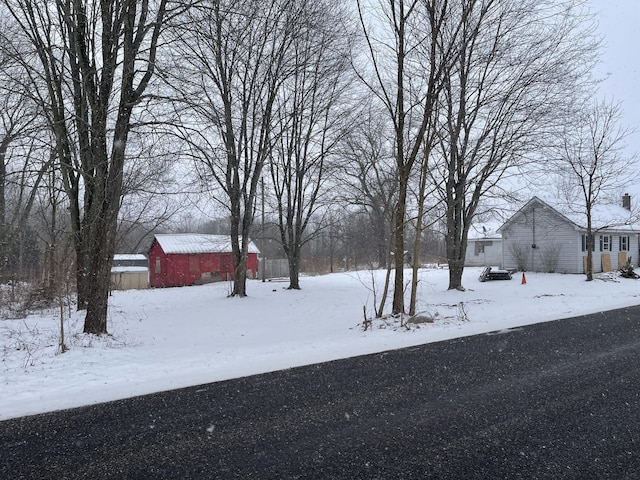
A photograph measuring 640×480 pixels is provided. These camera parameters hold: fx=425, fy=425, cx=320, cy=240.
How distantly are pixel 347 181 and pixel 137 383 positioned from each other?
17.3m

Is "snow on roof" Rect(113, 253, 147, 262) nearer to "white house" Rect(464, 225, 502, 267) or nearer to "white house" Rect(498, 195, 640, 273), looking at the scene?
"white house" Rect(498, 195, 640, 273)

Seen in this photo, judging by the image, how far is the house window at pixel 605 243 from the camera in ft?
89.6

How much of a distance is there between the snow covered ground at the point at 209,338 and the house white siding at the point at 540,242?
8.55 metres

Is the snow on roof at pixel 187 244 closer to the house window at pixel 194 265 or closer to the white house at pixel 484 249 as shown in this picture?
the house window at pixel 194 265

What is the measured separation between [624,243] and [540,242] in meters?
7.20

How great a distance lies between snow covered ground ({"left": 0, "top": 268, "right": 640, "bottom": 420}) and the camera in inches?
208

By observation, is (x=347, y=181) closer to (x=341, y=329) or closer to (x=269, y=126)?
(x=269, y=126)

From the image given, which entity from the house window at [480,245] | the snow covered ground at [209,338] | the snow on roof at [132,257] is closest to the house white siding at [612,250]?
the snow covered ground at [209,338]

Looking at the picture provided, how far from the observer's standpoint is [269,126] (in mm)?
16578

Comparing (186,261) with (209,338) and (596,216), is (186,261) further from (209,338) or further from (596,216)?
(596,216)

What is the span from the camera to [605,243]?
27.6 metres

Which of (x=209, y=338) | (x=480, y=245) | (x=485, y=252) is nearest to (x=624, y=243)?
(x=485, y=252)

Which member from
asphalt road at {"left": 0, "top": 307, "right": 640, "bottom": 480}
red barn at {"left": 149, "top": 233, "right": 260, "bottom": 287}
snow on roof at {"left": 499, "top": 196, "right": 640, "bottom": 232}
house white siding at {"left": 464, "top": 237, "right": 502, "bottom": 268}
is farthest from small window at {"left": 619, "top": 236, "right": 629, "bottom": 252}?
asphalt road at {"left": 0, "top": 307, "right": 640, "bottom": 480}

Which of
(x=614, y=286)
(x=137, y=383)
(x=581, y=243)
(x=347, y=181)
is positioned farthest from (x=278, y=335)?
(x=581, y=243)
